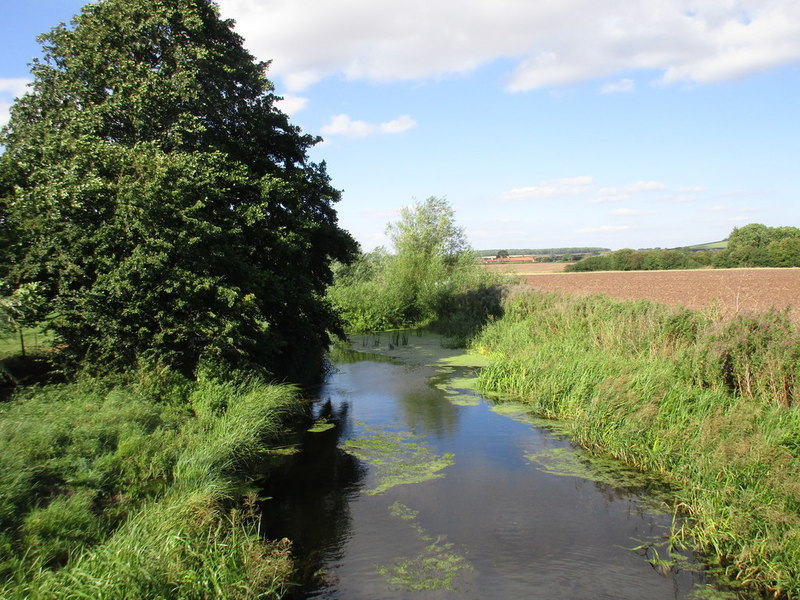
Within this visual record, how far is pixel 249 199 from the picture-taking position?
15.3 m

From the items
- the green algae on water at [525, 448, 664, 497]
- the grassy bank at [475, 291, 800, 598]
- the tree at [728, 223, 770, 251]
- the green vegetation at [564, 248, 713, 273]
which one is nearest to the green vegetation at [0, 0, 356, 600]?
the green algae on water at [525, 448, 664, 497]

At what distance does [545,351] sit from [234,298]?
8.74m

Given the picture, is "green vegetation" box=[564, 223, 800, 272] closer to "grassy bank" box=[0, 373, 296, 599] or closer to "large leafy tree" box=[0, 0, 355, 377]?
"large leafy tree" box=[0, 0, 355, 377]

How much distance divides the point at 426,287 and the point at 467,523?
77.4 feet

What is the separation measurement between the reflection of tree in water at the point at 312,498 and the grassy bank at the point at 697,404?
15.1 feet

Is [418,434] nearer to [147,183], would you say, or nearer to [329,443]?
[329,443]

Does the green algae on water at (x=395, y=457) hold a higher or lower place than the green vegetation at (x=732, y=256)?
lower

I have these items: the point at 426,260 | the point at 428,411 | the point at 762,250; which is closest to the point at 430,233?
the point at 426,260

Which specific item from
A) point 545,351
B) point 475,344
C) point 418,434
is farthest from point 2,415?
point 475,344

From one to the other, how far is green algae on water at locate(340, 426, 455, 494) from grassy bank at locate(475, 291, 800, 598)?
124 inches

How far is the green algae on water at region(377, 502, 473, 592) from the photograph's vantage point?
6434 mm

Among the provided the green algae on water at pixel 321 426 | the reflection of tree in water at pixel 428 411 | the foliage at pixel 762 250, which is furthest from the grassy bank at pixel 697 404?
the foliage at pixel 762 250

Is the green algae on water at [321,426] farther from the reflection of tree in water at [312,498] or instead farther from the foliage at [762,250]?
the foliage at [762,250]

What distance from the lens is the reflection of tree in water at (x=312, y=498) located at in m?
7.39
